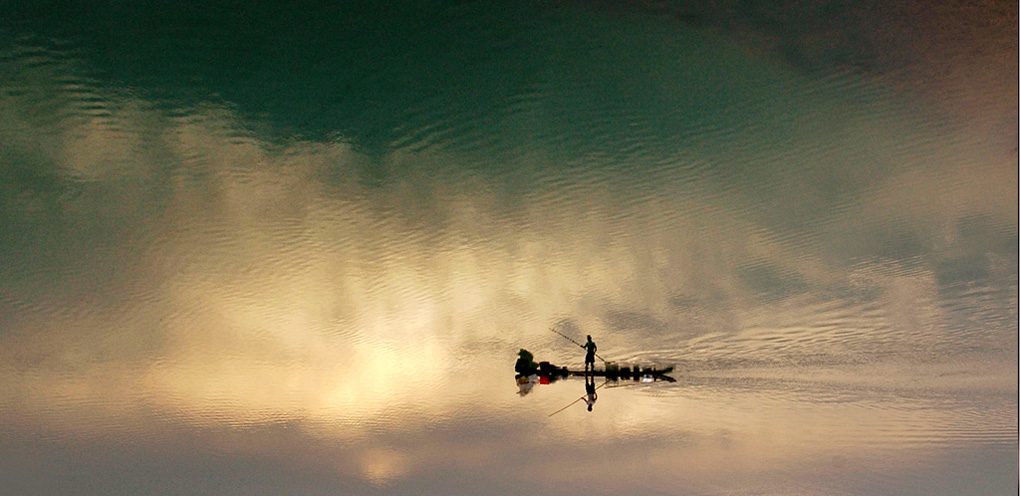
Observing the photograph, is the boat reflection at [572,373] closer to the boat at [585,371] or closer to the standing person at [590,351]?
the boat at [585,371]

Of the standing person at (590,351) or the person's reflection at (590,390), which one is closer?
the standing person at (590,351)

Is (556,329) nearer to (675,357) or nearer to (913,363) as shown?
(675,357)

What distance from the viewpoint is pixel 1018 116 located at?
31.4 ft

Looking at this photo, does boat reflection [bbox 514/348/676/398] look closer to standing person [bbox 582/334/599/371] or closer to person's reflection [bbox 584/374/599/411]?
person's reflection [bbox 584/374/599/411]

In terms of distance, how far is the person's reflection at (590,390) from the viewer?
1143cm

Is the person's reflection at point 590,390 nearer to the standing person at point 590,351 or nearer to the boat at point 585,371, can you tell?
the boat at point 585,371

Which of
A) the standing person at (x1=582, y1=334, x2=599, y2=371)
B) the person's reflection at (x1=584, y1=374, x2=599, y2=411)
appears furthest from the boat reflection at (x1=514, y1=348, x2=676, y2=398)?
the standing person at (x1=582, y1=334, x2=599, y2=371)

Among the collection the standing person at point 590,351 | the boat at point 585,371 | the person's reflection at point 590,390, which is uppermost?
the standing person at point 590,351

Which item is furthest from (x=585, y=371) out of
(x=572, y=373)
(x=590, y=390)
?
(x=590, y=390)

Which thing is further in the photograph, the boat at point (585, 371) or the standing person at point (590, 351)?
the boat at point (585, 371)

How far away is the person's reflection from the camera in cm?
1143

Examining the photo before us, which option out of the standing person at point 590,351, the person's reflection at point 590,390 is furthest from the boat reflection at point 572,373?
the standing person at point 590,351

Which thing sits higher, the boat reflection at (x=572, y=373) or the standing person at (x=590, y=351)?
the standing person at (x=590, y=351)

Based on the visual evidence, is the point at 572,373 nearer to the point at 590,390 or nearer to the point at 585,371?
the point at 585,371
